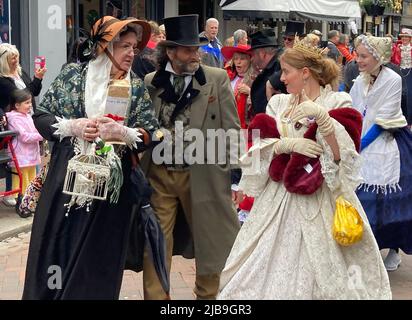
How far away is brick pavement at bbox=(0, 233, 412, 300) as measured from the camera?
6.31 m

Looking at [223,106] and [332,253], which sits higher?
[223,106]

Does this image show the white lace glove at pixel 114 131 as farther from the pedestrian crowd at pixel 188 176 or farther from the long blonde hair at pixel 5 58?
the long blonde hair at pixel 5 58

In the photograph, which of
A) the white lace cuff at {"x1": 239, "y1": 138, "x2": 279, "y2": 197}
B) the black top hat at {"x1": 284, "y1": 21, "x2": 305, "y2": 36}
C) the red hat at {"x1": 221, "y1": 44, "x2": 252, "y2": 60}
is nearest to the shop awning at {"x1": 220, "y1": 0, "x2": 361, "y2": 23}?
the black top hat at {"x1": 284, "y1": 21, "x2": 305, "y2": 36}

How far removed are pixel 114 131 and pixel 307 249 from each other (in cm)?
120

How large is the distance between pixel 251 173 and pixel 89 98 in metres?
1.00

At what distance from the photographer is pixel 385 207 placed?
6.87 m

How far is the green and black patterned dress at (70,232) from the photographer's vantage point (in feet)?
15.5

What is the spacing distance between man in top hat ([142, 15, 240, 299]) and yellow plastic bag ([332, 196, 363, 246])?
98cm

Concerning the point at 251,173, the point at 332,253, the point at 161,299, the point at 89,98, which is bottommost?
the point at 161,299

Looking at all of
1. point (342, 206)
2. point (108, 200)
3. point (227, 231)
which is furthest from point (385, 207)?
point (108, 200)

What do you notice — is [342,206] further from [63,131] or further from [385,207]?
[385,207]

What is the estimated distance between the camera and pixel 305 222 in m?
4.80

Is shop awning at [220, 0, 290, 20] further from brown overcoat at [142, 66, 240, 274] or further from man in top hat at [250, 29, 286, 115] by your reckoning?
brown overcoat at [142, 66, 240, 274]
